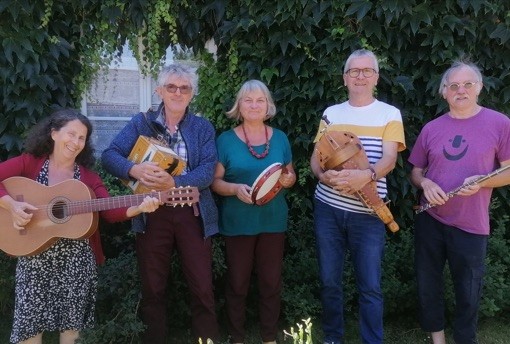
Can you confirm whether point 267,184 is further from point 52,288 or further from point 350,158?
point 52,288

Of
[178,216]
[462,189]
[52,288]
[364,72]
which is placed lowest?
[52,288]

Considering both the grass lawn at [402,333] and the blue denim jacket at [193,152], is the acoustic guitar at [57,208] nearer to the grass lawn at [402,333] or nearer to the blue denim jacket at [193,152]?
the blue denim jacket at [193,152]

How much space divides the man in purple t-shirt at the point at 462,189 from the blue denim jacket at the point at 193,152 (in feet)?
4.62

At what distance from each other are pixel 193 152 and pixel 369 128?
115 centimetres

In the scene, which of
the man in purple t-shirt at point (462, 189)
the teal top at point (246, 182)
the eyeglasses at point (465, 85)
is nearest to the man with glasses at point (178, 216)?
the teal top at point (246, 182)

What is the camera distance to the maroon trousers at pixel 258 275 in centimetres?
341

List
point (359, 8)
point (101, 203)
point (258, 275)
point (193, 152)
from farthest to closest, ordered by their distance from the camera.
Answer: point (359, 8) → point (258, 275) → point (193, 152) → point (101, 203)

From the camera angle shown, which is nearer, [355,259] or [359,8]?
[355,259]

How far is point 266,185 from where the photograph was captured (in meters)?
3.10

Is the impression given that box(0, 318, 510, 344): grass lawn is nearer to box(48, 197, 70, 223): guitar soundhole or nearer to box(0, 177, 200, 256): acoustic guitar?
box(0, 177, 200, 256): acoustic guitar

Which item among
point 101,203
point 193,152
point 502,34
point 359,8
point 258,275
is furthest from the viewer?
point 502,34

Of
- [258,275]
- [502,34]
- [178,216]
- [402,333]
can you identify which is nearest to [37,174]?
[178,216]

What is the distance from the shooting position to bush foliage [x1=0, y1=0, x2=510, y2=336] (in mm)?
4105

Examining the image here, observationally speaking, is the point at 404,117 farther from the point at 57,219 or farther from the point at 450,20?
the point at 57,219
